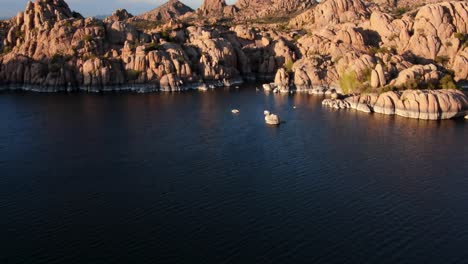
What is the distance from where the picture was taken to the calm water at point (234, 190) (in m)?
40.8

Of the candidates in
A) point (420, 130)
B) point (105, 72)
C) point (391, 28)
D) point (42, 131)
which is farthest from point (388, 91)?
point (105, 72)

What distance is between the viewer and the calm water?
134ft

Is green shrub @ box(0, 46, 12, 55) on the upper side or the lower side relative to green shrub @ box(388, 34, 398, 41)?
lower

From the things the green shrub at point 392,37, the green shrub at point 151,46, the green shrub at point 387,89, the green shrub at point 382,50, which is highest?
the green shrub at point 392,37

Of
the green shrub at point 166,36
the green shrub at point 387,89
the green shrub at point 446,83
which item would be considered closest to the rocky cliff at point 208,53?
the green shrub at point 166,36

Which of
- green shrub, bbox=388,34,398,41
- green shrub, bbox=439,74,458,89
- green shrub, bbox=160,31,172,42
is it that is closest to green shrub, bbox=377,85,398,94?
green shrub, bbox=439,74,458,89

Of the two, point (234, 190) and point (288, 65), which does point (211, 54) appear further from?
point (234, 190)

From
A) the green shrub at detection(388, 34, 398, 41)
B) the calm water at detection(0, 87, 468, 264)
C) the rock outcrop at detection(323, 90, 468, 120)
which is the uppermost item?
the green shrub at detection(388, 34, 398, 41)

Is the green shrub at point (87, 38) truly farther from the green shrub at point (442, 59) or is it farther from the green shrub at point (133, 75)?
the green shrub at point (442, 59)

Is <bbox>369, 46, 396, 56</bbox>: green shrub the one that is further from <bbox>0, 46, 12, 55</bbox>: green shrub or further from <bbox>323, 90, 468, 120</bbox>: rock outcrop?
<bbox>0, 46, 12, 55</bbox>: green shrub

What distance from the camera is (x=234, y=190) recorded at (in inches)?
2128

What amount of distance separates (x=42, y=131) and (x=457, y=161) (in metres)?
68.9

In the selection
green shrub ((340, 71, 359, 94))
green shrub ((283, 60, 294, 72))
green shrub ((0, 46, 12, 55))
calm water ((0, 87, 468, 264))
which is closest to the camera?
calm water ((0, 87, 468, 264))

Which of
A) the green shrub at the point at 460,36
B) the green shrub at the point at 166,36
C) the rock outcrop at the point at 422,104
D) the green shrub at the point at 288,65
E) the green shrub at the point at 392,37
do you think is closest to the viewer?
the rock outcrop at the point at 422,104
